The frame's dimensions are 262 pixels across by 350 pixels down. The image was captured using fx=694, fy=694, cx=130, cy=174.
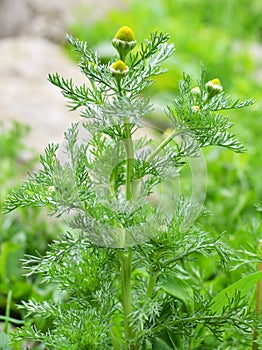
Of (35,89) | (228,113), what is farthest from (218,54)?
(35,89)

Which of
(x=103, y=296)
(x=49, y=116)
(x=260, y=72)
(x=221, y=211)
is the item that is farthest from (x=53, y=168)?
(x=260, y=72)

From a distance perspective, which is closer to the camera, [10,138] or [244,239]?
[244,239]

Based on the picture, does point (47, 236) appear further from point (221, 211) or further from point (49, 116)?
point (49, 116)

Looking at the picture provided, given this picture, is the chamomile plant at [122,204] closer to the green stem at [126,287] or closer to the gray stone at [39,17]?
the green stem at [126,287]

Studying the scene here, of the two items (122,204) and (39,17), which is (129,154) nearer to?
(122,204)

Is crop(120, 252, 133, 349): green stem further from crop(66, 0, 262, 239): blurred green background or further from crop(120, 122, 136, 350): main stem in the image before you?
crop(66, 0, 262, 239): blurred green background

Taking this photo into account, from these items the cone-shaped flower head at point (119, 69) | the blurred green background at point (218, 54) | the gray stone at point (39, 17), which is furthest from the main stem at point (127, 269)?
the gray stone at point (39, 17)
